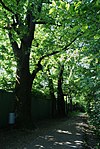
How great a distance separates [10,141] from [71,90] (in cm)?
2141

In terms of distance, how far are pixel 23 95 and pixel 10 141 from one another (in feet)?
13.0

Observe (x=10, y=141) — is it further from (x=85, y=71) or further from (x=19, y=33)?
(x=19, y=33)

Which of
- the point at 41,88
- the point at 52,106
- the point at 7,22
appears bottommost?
the point at 52,106

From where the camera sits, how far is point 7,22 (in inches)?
458

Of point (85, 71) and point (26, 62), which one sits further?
point (26, 62)

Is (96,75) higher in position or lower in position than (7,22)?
lower

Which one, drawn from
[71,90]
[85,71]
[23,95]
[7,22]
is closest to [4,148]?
[85,71]

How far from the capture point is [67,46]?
45.0 ft

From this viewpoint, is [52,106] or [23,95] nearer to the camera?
[23,95]

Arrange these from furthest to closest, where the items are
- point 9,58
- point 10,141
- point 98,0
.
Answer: point 9,58, point 10,141, point 98,0

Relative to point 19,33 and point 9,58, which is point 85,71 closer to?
point 19,33

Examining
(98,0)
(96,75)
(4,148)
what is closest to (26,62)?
(4,148)

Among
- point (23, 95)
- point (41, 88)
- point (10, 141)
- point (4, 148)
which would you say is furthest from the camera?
point (41, 88)

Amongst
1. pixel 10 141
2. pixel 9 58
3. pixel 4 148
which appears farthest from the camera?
pixel 9 58
